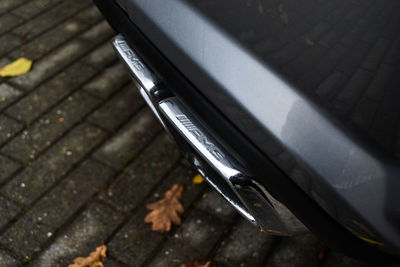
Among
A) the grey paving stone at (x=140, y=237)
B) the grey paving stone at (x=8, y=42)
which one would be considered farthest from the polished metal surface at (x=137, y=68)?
the grey paving stone at (x=8, y=42)

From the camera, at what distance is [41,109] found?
247 centimetres

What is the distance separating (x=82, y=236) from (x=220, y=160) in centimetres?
101

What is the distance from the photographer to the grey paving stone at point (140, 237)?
187cm

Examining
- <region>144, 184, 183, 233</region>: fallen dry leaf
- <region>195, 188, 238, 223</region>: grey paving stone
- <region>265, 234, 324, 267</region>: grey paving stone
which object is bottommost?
<region>265, 234, 324, 267</region>: grey paving stone

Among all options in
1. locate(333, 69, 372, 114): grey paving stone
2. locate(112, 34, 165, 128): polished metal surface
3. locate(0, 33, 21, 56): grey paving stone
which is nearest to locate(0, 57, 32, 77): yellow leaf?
locate(0, 33, 21, 56): grey paving stone

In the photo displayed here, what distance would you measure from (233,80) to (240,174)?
295 millimetres

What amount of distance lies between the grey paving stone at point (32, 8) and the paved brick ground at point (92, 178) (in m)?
0.30

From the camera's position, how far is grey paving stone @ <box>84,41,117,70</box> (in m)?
2.72

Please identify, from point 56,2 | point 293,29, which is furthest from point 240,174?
point 56,2

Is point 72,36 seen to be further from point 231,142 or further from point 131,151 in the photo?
point 231,142

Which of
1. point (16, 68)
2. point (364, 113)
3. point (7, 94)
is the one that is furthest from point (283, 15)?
point (16, 68)

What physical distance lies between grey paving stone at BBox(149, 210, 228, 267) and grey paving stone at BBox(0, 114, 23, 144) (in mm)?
1126

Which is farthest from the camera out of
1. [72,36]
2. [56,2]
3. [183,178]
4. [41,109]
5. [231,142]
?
[56,2]

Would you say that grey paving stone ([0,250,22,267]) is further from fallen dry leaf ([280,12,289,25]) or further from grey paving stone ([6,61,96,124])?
fallen dry leaf ([280,12,289,25])
